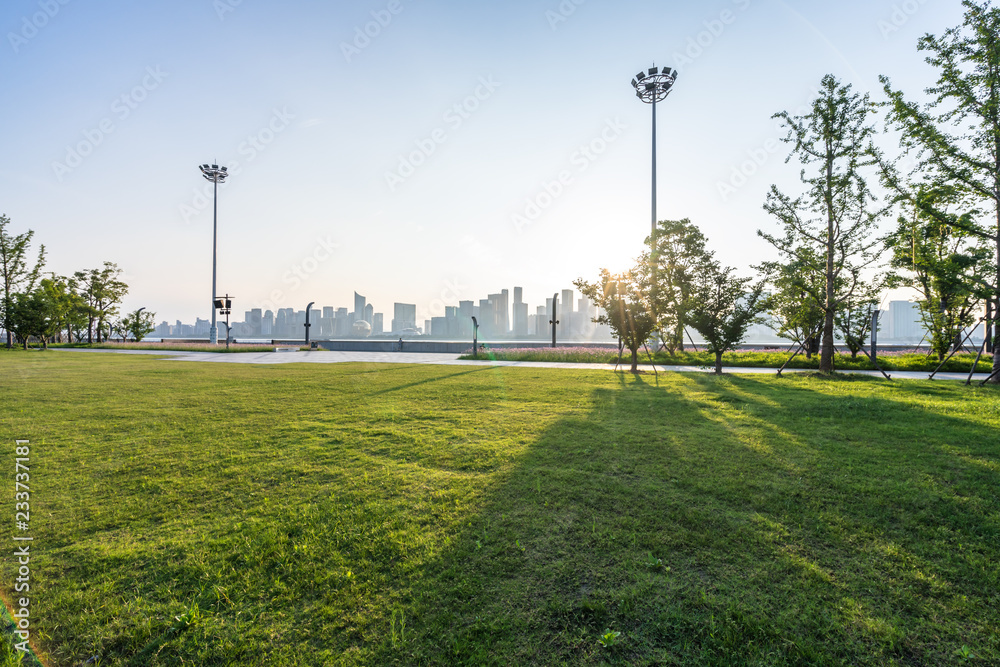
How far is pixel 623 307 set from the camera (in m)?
13.5

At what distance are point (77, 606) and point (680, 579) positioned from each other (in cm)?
352

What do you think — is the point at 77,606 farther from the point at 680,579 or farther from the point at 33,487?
the point at 680,579

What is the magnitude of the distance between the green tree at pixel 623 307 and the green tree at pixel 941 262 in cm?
696

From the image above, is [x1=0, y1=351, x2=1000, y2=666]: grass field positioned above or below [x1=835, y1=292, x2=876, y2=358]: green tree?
below

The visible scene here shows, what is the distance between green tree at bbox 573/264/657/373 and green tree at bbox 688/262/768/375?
1495 mm

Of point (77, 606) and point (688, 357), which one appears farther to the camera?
point (688, 357)

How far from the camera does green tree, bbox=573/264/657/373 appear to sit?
1347 centimetres

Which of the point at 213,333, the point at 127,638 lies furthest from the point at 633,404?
the point at 213,333

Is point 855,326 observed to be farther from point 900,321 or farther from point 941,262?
point 900,321

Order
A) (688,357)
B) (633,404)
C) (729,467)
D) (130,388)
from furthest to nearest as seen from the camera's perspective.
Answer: (688,357) → (130,388) → (633,404) → (729,467)

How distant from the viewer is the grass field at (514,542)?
200 centimetres

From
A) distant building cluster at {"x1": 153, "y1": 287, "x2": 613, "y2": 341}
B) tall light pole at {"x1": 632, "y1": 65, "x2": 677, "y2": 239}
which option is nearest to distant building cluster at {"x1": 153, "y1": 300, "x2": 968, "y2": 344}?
distant building cluster at {"x1": 153, "y1": 287, "x2": 613, "y2": 341}

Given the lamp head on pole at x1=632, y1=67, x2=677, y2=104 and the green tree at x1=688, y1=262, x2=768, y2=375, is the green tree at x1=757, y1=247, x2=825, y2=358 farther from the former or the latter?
the lamp head on pole at x1=632, y1=67, x2=677, y2=104

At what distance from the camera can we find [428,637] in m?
2.01
